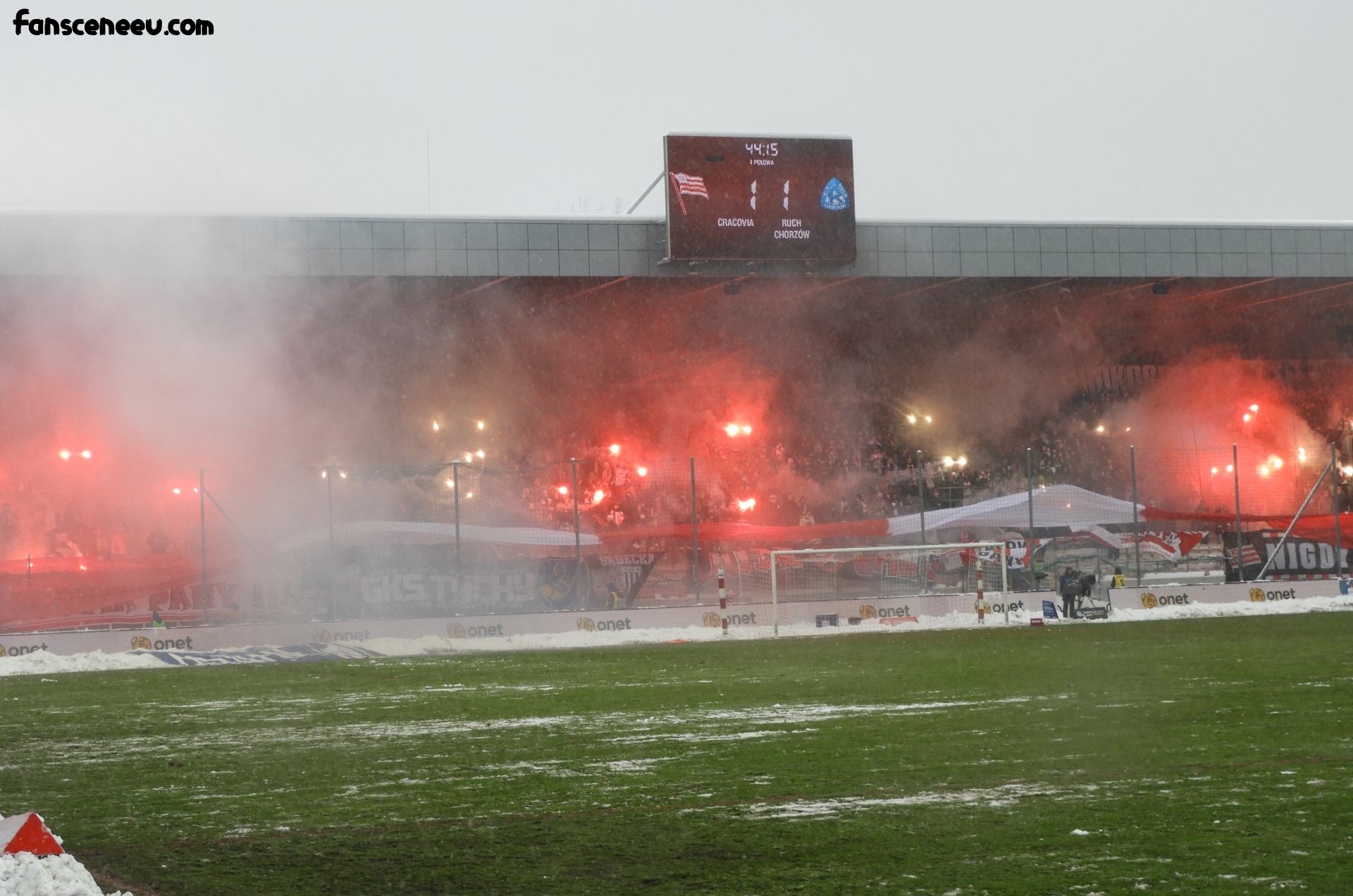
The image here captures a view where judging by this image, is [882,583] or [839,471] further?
[839,471]

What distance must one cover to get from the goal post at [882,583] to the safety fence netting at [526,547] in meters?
0.05

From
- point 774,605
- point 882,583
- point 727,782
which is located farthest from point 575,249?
point 727,782

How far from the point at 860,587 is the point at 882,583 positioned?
42cm

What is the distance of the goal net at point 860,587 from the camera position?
768 inches

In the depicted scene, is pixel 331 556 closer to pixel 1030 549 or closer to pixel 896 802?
pixel 1030 549

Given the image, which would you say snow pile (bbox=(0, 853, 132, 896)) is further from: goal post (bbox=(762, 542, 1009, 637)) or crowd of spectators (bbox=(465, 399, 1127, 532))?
crowd of spectators (bbox=(465, 399, 1127, 532))

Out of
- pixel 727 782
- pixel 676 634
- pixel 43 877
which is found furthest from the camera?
pixel 676 634

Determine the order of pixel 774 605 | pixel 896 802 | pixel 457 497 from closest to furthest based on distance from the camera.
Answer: pixel 896 802 → pixel 774 605 → pixel 457 497

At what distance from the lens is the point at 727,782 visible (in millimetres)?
6379

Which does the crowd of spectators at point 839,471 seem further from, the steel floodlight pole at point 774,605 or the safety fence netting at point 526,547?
the steel floodlight pole at point 774,605

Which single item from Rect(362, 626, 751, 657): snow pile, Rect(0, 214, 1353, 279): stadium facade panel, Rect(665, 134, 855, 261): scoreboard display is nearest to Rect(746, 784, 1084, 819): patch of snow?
Rect(362, 626, 751, 657): snow pile

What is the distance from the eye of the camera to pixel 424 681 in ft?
42.1

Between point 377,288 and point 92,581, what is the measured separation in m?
8.96

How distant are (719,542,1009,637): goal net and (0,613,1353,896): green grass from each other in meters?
7.27
